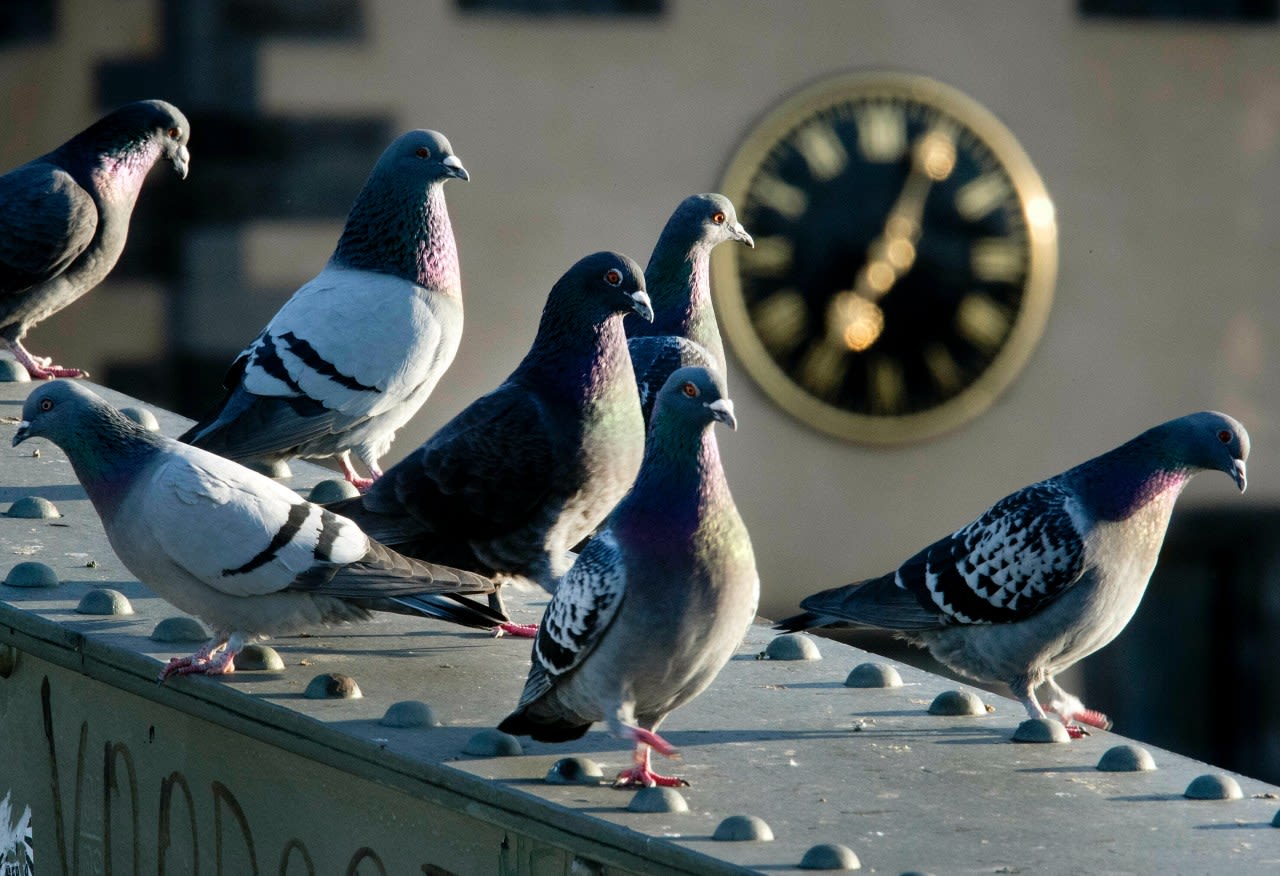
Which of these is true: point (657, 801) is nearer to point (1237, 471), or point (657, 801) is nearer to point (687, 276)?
point (1237, 471)

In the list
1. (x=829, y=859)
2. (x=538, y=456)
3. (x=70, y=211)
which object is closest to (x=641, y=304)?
(x=538, y=456)

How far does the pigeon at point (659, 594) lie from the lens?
123 inches

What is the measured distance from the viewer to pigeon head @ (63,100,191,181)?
5.98 metres

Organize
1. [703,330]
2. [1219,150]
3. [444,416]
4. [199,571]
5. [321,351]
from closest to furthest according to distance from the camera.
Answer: [199,571] < [321,351] < [703,330] < [444,416] < [1219,150]

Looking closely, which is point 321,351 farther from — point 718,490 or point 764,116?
point 764,116

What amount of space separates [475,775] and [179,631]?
1.01 metres

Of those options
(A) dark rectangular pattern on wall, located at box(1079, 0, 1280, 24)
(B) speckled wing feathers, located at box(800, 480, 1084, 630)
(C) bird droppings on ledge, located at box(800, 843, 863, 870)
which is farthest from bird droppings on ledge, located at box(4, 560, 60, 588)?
(A) dark rectangular pattern on wall, located at box(1079, 0, 1280, 24)

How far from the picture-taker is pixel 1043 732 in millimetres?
3439

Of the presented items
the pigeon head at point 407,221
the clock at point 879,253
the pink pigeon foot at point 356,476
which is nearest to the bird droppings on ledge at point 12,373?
the pink pigeon foot at point 356,476

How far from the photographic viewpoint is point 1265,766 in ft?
45.6

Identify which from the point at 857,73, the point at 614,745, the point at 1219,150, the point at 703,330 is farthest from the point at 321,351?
the point at 1219,150

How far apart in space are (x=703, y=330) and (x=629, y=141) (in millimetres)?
6788

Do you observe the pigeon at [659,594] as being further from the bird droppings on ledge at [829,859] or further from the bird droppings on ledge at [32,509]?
the bird droppings on ledge at [32,509]

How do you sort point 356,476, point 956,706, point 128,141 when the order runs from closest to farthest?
point 956,706 → point 356,476 → point 128,141
